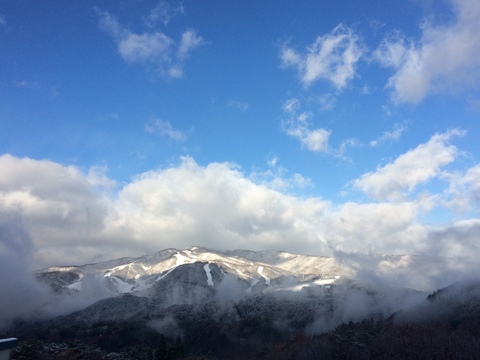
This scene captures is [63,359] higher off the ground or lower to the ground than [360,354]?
lower

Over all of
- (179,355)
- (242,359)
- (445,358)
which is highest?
(445,358)

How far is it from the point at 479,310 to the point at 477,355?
104 m

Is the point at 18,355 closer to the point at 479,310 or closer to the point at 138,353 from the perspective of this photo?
the point at 138,353

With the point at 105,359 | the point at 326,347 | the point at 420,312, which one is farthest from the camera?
the point at 420,312

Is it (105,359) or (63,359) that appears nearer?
(63,359)

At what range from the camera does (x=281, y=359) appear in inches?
3688

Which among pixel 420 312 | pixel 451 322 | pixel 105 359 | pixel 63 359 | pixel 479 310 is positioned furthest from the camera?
pixel 420 312

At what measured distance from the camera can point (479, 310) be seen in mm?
155625

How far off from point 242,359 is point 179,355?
44.4 meters

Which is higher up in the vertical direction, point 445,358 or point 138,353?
point 445,358

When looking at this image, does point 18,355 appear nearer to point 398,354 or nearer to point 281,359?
point 281,359

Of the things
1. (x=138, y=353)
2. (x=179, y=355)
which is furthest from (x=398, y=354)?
(x=138, y=353)

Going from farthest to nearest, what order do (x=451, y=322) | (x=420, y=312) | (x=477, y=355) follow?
(x=420, y=312) → (x=451, y=322) → (x=477, y=355)

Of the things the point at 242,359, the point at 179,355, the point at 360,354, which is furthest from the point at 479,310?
the point at 179,355
